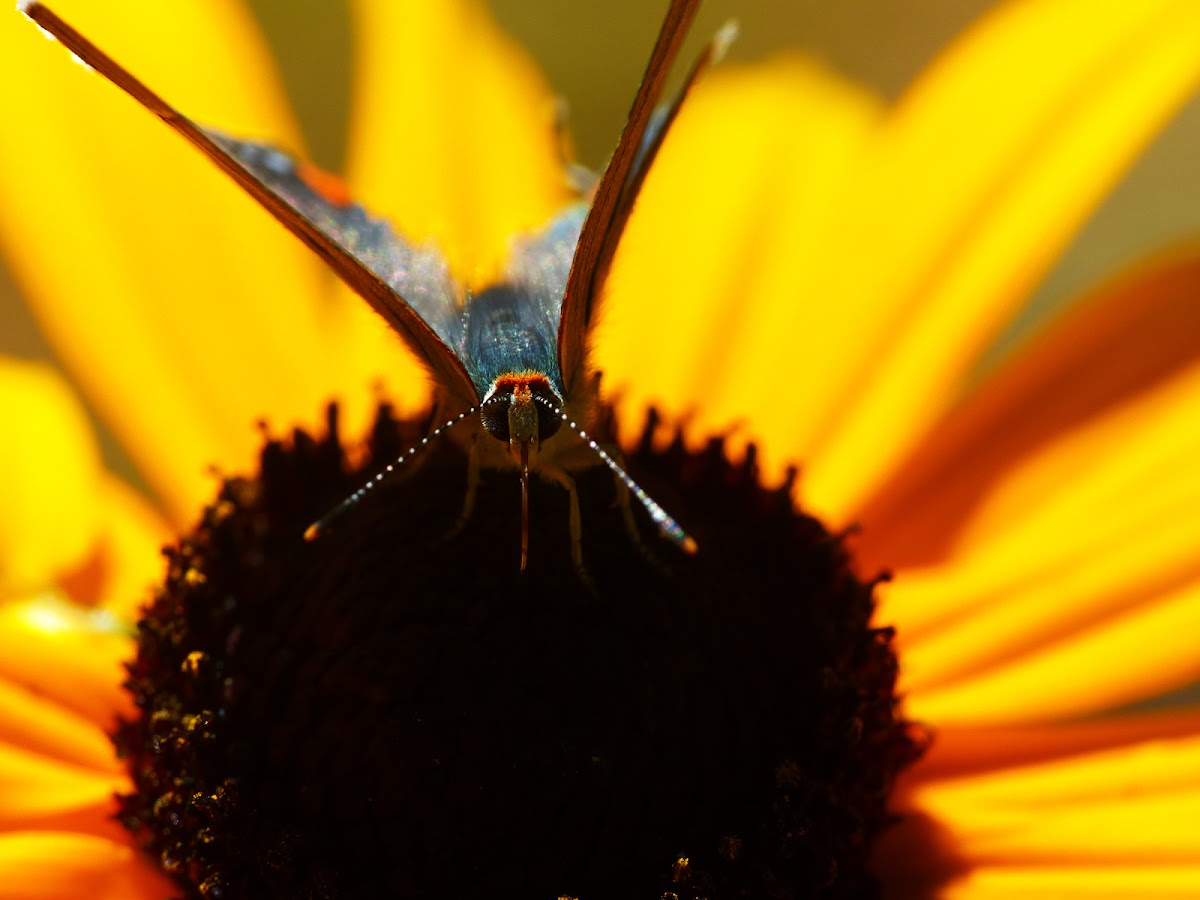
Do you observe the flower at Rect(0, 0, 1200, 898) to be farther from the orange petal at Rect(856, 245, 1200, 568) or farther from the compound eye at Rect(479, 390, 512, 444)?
the compound eye at Rect(479, 390, 512, 444)

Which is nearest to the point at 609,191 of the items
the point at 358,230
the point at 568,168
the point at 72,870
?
the point at 358,230

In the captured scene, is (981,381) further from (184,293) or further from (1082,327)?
(184,293)

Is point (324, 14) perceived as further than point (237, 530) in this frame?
Yes

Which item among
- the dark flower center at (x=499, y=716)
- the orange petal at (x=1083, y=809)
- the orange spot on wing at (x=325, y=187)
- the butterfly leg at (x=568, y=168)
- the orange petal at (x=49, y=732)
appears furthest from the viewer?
the butterfly leg at (x=568, y=168)

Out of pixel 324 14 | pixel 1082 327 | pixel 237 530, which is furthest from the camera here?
pixel 324 14

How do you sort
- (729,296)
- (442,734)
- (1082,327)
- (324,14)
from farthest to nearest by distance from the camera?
(324,14) < (729,296) < (1082,327) < (442,734)

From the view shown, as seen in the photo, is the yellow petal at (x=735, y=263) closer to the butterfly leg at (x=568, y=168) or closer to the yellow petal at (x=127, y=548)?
the butterfly leg at (x=568, y=168)

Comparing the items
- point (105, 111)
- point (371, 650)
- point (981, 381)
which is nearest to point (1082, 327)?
point (981, 381)

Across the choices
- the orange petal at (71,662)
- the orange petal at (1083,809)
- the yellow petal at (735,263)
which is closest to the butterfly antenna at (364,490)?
the orange petal at (71,662)
